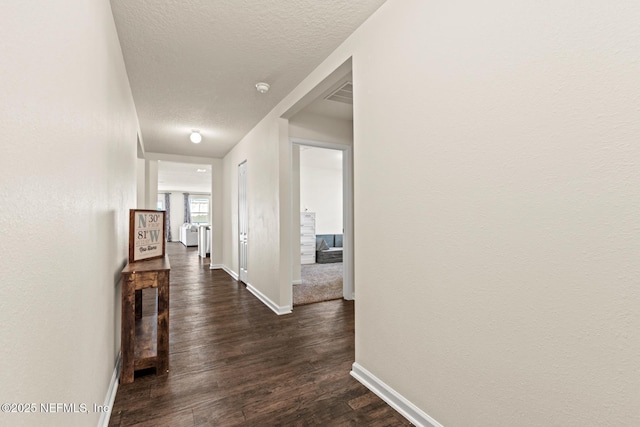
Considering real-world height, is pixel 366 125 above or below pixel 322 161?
below

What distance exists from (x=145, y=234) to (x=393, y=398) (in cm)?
231

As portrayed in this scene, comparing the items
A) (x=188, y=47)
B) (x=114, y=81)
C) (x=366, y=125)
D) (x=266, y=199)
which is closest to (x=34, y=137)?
(x=114, y=81)

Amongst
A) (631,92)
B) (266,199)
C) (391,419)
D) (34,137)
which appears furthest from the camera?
(266,199)

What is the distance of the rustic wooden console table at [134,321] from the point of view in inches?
76.4

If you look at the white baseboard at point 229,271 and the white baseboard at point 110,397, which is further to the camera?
the white baseboard at point 229,271

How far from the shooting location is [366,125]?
6.48 feet

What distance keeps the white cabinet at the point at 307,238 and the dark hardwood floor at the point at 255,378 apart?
3.44 meters

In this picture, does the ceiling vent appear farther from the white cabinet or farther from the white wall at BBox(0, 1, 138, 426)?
the white cabinet

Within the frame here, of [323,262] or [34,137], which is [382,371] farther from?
[323,262]

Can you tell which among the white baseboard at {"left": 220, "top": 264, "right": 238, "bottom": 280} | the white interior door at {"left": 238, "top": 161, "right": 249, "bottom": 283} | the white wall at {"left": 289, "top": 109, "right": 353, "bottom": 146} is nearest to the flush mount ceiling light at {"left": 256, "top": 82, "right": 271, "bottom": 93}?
the white wall at {"left": 289, "top": 109, "right": 353, "bottom": 146}

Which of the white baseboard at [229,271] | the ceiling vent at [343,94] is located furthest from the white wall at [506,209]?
the white baseboard at [229,271]

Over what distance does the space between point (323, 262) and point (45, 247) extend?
6380 mm

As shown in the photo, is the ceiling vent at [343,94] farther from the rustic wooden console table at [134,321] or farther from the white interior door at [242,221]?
the rustic wooden console table at [134,321]

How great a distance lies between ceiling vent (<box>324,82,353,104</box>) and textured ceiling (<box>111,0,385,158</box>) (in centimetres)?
49
